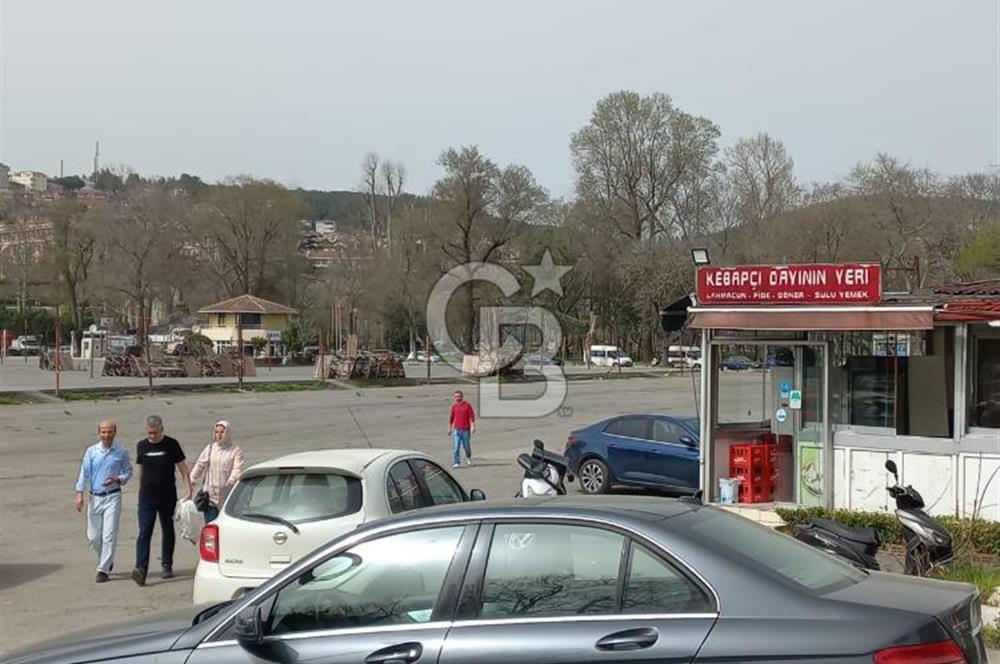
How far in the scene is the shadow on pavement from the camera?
11484 mm

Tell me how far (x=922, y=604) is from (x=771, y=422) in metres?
9.75

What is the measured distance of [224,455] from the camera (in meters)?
11.5

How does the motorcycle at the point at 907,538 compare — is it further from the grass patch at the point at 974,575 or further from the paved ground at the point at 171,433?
the paved ground at the point at 171,433

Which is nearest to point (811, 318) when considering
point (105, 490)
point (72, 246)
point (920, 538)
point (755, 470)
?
point (755, 470)

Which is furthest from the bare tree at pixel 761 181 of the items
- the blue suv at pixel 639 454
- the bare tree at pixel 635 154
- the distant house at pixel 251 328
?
the blue suv at pixel 639 454

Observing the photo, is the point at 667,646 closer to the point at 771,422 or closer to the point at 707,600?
the point at 707,600

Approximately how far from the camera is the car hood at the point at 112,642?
4652 mm

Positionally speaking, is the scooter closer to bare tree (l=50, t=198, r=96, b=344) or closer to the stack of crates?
the stack of crates

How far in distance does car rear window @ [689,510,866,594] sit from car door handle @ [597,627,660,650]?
47 cm

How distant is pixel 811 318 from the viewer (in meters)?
12.2

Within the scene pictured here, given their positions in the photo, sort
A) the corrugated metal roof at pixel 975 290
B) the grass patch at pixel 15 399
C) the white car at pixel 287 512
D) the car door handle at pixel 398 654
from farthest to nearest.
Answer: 1. the grass patch at pixel 15 399
2. the corrugated metal roof at pixel 975 290
3. the white car at pixel 287 512
4. the car door handle at pixel 398 654

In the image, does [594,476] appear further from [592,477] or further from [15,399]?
[15,399]

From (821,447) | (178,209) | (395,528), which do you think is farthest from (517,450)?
(178,209)

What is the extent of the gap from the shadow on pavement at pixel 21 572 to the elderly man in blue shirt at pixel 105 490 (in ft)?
2.89
